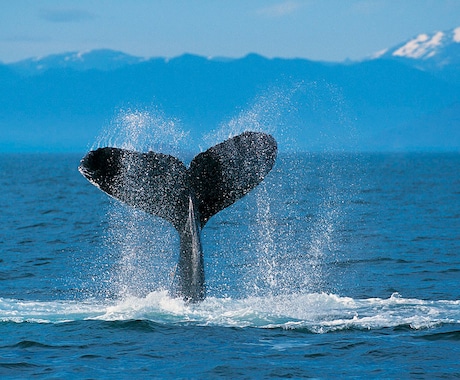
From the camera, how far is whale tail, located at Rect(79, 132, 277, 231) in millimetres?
9922

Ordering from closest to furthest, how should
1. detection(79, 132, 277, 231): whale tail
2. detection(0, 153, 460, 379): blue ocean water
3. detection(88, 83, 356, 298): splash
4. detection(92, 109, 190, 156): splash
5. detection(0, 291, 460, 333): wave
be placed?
detection(0, 153, 460, 379): blue ocean water < detection(79, 132, 277, 231): whale tail < detection(92, 109, 190, 156): splash < detection(0, 291, 460, 333): wave < detection(88, 83, 356, 298): splash

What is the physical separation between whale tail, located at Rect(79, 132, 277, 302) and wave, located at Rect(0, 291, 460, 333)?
1.53ft

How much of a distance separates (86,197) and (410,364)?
3347 cm

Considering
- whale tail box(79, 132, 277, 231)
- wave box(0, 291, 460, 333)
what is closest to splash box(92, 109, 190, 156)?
whale tail box(79, 132, 277, 231)

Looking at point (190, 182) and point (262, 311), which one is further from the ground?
point (190, 182)

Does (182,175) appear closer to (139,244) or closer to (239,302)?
(239,302)

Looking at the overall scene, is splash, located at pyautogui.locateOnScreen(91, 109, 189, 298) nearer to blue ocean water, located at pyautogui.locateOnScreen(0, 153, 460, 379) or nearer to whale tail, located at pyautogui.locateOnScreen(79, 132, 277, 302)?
blue ocean water, located at pyautogui.locateOnScreen(0, 153, 460, 379)

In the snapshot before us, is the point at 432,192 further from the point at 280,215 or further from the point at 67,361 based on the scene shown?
the point at 67,361

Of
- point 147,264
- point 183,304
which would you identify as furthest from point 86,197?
point 183,304

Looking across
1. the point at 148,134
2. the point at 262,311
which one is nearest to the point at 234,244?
the point at 148,134

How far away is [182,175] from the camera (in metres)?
10.7

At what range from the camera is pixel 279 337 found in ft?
33.9

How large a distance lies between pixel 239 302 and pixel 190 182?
2.36 m

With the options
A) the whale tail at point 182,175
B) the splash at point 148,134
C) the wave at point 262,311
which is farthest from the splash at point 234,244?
the wave at point 262,311
